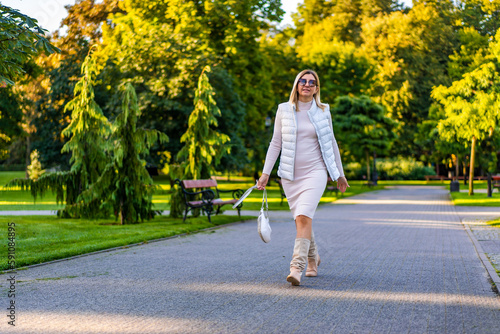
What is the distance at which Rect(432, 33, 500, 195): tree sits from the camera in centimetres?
1948

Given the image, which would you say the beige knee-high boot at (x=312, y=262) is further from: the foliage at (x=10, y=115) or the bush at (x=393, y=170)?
the bush at (x=393, y=170)

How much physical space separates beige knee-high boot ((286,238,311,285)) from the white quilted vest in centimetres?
69

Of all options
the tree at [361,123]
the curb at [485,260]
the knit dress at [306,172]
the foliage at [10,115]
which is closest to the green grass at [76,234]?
the knit dress at [306,172]

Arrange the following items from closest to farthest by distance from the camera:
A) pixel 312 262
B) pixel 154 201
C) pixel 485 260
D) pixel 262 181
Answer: pixel 262 181, pixel 312 262, pixel 485 260, pixel 154 201

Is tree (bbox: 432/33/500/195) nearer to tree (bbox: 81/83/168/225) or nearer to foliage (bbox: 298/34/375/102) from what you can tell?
tree (bbox: 81/83/168/225)

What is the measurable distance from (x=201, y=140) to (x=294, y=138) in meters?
9.45

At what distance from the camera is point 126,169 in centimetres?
1380

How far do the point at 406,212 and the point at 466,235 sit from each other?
6.95m

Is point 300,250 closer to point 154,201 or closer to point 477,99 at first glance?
point 477,99

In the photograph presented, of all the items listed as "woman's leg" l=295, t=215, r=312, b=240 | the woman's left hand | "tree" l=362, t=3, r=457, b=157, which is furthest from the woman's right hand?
"tree" l=362, t=3, r=457, b=157

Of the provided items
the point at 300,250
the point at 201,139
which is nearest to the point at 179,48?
the point at 201,139

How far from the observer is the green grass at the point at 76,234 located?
28.3 feet

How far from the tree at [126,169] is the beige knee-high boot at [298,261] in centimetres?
775

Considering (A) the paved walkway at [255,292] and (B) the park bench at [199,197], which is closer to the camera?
(A) the paved walkway at [255,292]
